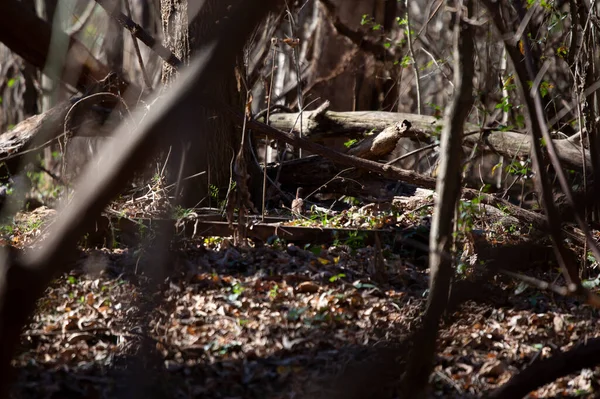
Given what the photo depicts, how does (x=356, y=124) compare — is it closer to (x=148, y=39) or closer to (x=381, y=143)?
(x=381, y=143)

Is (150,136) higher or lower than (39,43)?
lower

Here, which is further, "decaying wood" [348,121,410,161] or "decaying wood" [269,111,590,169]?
"decaying wood" [269,111,590,169]

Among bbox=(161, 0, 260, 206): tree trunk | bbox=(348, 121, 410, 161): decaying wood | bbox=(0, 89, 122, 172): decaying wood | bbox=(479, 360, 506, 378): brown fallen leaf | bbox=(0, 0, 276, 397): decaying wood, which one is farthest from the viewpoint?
bbox=(0, 89, 122, 172): decaying wood

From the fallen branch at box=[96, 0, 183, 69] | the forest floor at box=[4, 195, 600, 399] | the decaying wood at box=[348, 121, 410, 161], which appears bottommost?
the forest floor at box=[4, 195, 600, 399]

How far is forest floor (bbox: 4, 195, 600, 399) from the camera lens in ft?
13.6

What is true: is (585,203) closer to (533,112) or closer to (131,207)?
(533,112)

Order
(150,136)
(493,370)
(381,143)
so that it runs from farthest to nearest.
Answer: (381,143)
(493,370)
(150,136)

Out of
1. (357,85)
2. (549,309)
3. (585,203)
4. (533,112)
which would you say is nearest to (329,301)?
(549,309)

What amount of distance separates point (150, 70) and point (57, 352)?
31.5 ft

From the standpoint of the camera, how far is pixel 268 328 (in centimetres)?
473

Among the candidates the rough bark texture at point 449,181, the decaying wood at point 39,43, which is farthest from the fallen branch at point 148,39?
the rough bark texture at point 449,181

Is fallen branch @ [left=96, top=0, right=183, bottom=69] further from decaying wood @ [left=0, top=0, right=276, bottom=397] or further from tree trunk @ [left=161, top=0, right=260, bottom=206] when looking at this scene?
decaying wood @ [left=0, top=0, right=276, bottom=397]

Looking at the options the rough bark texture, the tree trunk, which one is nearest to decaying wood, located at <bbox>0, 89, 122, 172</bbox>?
the tree trunk

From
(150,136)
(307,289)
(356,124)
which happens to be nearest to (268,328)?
(307,289)
